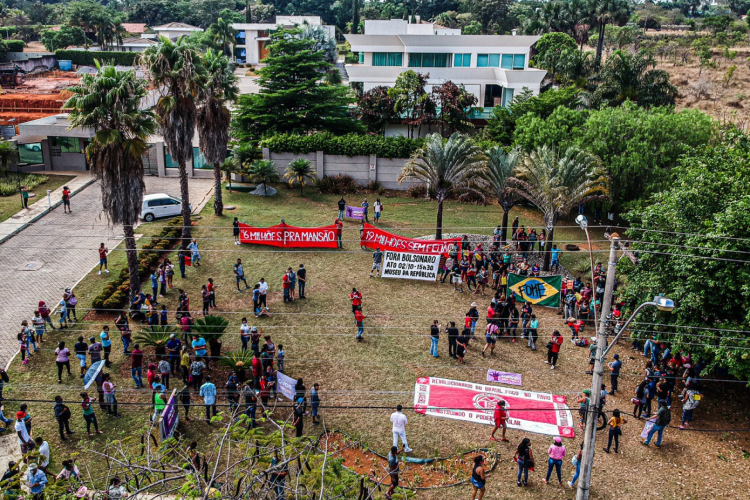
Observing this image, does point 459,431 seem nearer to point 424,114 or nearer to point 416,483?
point 416,483

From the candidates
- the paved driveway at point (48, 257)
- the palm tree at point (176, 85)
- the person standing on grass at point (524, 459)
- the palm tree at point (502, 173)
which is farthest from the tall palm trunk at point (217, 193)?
the person standing on grass at point (524, 459)

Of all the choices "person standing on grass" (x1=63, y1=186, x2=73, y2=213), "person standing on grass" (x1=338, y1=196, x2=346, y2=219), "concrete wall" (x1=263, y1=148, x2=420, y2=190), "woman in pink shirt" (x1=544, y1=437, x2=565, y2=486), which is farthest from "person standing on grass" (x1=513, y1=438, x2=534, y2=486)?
"person standing on grass" (x1=63, y1=186, x2=73, y2=213)

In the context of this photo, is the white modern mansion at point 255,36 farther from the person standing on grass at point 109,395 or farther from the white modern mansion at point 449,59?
the person standing on grass at point 109,395

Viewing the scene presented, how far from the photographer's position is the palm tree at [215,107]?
3369 cm

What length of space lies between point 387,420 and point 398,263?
10.5 meters

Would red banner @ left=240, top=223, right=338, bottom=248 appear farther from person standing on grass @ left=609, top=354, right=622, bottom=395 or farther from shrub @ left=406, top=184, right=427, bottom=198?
person standing on grass @ left=609, top=354, right=622, bottom=395

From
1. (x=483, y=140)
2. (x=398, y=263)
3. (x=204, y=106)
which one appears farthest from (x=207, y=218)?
(x=483, y=140)

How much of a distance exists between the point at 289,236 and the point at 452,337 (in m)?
12.1

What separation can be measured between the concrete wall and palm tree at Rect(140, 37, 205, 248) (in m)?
11.2

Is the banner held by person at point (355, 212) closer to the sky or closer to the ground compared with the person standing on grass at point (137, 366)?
closer to the sky

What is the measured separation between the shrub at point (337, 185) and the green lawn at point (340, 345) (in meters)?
6.16

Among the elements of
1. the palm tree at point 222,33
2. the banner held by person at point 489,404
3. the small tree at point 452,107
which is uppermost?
the palm tree at point 222,33

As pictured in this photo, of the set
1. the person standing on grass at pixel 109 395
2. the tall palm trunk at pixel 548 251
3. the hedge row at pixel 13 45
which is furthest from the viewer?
the hedge row at pixel 13 45

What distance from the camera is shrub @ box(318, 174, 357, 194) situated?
41906mm
